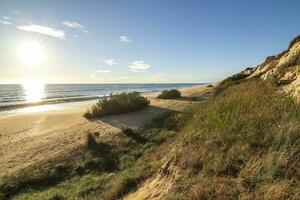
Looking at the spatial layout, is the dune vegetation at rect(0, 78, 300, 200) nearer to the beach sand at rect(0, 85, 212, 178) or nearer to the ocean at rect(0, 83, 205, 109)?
the beach sand at rect(0, 85, 212, 178)

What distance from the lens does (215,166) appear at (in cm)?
415

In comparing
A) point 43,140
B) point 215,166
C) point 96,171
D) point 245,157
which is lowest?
point 96,171

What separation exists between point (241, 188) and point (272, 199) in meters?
0.46

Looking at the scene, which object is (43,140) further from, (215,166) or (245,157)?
(245,157)

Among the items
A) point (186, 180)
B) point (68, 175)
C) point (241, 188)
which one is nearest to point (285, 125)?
point (241, 188)

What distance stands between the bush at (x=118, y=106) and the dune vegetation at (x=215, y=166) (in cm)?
779

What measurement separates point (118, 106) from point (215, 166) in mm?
13354

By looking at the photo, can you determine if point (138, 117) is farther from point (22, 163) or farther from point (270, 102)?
point (270, 102)

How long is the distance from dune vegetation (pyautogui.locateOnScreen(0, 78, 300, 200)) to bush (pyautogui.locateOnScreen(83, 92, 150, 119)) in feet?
25.6

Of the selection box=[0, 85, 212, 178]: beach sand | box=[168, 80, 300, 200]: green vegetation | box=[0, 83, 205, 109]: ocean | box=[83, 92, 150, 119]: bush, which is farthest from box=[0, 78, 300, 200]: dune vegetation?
box=[0, 83, 205, 109]: ocean

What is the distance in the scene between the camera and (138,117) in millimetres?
15258

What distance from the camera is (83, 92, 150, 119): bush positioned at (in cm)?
1683

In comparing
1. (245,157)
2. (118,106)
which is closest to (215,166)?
(245,157)

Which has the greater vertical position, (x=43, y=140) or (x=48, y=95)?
(x=43, y=140)
